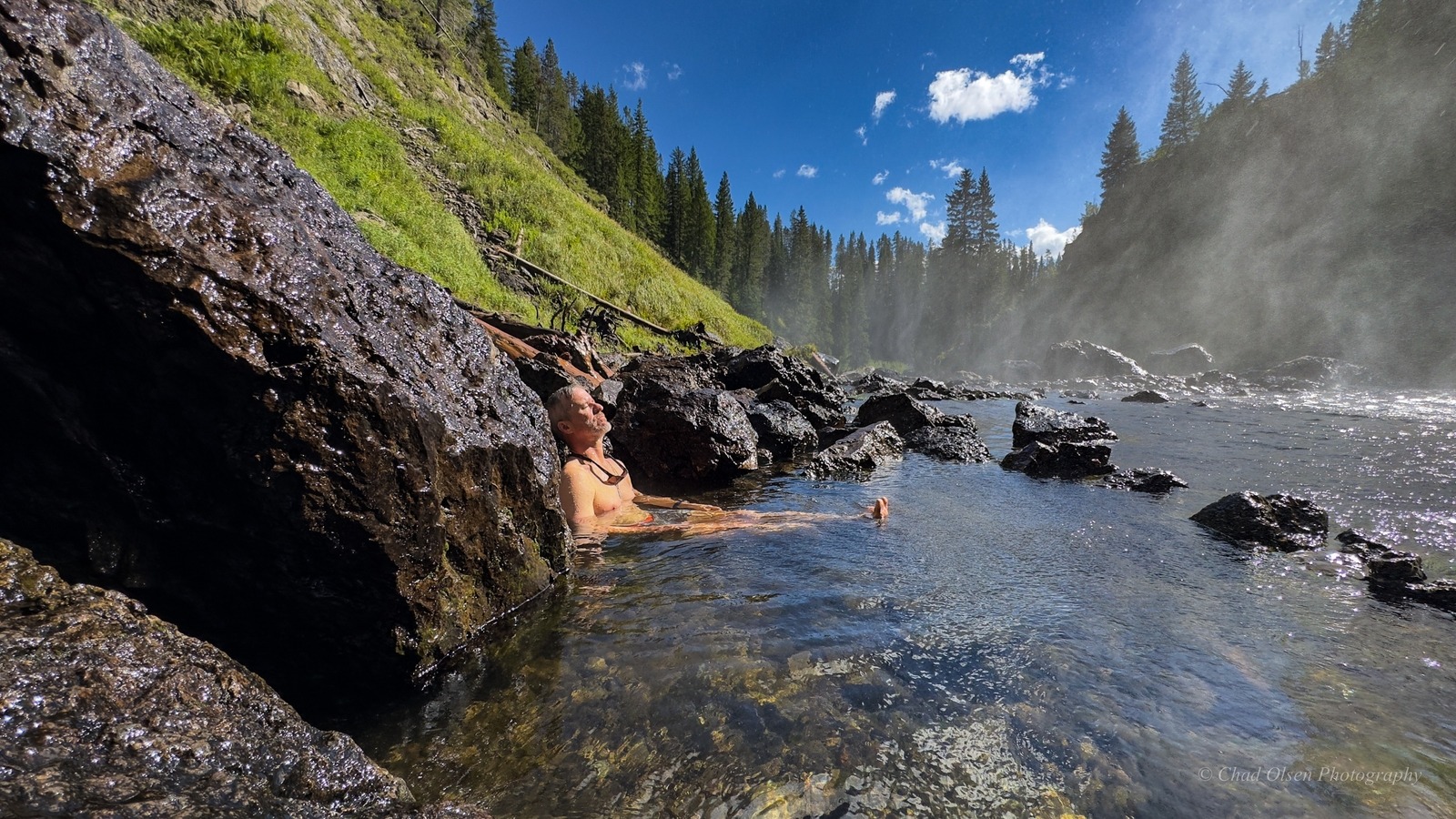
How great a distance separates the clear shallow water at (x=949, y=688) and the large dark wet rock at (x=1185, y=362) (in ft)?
108

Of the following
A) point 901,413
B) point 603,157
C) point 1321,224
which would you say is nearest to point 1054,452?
point 901,413

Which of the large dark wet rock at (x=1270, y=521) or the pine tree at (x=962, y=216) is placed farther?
the pine tree at (x=962, y=216)

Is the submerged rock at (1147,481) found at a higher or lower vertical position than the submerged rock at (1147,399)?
lower

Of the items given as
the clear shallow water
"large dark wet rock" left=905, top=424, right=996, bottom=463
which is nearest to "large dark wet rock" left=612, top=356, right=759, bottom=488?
the clear shallow water

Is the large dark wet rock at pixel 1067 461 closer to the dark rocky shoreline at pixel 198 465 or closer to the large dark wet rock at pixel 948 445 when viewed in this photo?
the large dark wet rock at pixel 948 445

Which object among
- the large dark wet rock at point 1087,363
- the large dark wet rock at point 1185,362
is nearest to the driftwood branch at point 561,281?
the large dark wet rock at point 1087,363

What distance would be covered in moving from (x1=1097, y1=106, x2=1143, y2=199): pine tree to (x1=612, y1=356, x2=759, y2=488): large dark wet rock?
6413 centimetres

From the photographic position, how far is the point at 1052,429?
32.5ft

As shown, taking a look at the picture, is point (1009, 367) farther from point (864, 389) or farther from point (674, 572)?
point (674, 572)

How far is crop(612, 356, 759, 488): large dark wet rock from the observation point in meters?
7.20

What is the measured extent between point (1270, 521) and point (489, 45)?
65.6 m

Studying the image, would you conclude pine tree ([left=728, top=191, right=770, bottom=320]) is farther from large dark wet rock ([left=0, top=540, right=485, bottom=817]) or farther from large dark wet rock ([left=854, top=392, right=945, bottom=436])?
large dark wet rock ([left=0, top=540, right=485, bottom=817])

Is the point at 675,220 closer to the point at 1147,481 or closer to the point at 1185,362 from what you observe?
the point at 1185,362

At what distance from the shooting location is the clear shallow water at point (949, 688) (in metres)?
1.96
